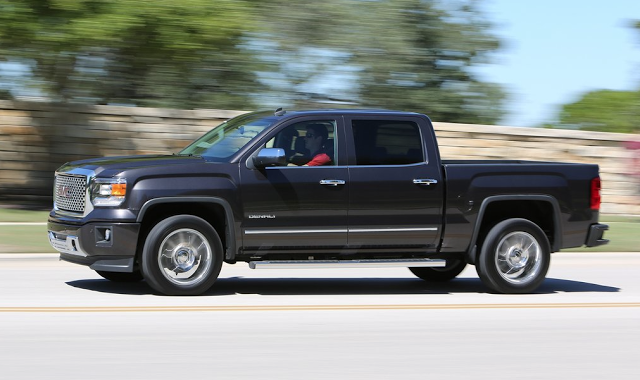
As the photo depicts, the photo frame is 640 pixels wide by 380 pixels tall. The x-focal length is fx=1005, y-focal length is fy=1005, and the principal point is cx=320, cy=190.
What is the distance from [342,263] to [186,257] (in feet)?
5.00

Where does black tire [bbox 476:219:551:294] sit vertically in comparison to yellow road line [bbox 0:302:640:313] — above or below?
above

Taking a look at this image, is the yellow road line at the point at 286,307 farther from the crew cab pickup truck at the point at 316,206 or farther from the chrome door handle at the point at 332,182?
the chrome door handle at the point at 332,182

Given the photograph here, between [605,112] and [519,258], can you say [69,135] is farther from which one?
[605,112]

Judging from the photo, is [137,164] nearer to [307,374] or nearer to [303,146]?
[303,146]

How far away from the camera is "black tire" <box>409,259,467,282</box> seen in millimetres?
11445

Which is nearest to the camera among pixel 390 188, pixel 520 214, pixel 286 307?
pixel 286 307

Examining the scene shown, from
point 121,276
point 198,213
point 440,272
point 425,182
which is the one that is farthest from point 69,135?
point 425,182

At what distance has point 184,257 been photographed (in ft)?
31.2

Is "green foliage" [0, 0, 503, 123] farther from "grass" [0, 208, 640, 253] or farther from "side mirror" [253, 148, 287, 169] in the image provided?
"side mirror" [253, 148, 287, 169]

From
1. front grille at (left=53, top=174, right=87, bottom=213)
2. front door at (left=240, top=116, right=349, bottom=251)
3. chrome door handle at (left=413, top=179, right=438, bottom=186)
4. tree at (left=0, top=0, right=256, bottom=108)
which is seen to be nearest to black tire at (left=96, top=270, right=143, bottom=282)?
front grille at (left=53, top=174, right=87, bottom=213)

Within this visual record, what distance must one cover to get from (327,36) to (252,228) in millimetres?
14470

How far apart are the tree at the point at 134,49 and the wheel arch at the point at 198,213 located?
8.81 meters

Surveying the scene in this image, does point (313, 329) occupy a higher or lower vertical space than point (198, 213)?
lower

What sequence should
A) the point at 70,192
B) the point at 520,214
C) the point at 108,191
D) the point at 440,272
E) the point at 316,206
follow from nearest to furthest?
the point at 108,191, the point at 70,192, the point at 316,206, the point at 520,214, the point at 440,272
